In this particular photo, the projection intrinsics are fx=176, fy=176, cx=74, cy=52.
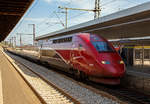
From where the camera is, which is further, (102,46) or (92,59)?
(102,46)

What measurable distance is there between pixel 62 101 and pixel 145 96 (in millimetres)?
3800

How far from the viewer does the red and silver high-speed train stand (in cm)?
832

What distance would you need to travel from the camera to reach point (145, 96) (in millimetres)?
7773

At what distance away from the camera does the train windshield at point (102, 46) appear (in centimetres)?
910

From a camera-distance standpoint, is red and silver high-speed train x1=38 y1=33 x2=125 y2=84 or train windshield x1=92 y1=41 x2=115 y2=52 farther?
train windshield x1=92 y1=41 x2=115 y2=52

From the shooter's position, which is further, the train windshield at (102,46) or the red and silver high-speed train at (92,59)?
the train windshield at (102,46)

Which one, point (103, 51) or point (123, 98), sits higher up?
point (103, 51)

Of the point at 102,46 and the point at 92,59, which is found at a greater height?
the point at 102,46

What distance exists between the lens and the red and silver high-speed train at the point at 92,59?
8.32 m

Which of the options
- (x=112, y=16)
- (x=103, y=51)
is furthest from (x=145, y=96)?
(x=112, y=16)

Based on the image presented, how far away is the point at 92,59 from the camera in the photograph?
28.7 ft

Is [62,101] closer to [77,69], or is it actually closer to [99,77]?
[99,77]

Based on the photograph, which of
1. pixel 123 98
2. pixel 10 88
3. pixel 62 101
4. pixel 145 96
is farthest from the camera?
pixel 10 88

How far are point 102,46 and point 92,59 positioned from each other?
110 centimetres
